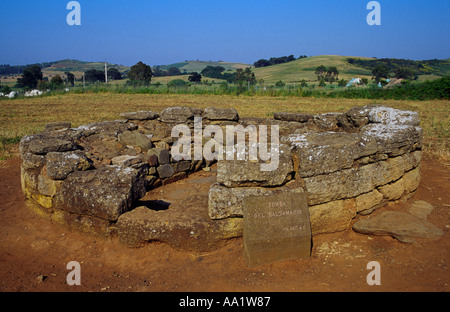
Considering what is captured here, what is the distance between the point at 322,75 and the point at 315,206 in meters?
74.6

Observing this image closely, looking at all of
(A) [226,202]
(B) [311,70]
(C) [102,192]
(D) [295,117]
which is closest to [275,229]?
(A) [226,202]

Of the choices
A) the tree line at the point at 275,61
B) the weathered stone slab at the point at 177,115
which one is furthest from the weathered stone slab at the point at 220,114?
the tree line at the point at 275,61

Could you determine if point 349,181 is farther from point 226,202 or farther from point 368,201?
point 226,202

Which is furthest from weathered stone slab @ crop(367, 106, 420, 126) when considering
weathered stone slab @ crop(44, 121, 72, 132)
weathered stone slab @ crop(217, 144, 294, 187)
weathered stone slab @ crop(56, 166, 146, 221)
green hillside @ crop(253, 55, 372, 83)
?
green hillside @ crop(253, 55, 372, 83)

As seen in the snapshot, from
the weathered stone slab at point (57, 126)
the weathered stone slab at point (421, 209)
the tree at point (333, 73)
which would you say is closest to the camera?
the weathered stone slab at point (421, 209)

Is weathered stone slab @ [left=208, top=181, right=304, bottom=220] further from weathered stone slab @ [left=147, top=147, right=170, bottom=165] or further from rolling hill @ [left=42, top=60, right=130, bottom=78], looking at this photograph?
rolling hill @ [left=42, top=60, right=130, bottom=78]

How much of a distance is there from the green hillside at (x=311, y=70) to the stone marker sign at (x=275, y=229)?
7177cm

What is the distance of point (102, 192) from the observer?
5410 millimetres

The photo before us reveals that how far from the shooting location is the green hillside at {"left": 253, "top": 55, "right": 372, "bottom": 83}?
78312 millimetres

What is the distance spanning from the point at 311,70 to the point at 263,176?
8835 centimetres

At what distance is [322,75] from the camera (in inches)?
2933

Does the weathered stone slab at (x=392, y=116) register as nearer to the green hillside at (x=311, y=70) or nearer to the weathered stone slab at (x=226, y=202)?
the weathered stone slab at (x=226, y=202)

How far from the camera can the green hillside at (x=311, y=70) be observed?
78312 millimetres
